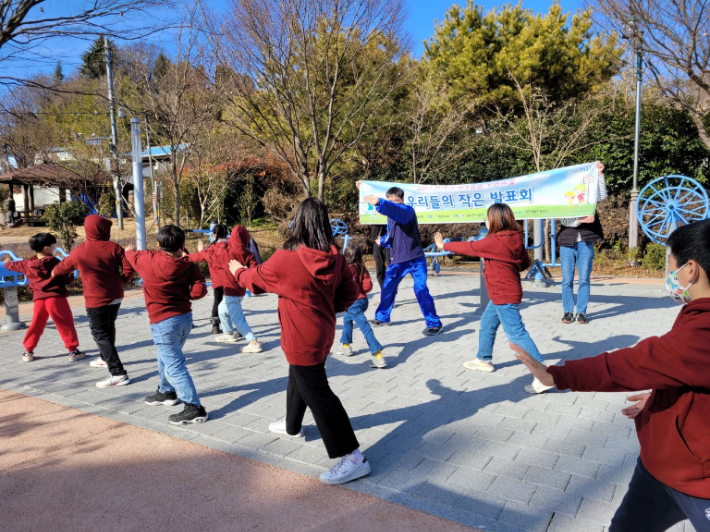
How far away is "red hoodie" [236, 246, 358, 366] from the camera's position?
309cm

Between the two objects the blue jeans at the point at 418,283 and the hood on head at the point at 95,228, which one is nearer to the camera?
the hood on head at the point at 95,228

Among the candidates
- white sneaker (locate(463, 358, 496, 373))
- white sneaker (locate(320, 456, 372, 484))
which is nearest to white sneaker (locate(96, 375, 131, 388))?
white sneaker (locate(320, 456, 372, 484))

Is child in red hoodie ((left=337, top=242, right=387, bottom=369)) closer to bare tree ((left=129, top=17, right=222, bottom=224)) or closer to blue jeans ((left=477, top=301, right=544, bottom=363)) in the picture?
blue jeans ((left=477, top=301, right=544, bottom=363))

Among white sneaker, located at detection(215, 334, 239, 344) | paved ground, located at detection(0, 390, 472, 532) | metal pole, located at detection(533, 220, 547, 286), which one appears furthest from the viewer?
metal pole, located at detection(533, 220, 547, 286)

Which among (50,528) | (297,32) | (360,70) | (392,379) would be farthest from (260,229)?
(50,528)

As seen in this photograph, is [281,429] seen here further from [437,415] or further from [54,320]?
[54,320]

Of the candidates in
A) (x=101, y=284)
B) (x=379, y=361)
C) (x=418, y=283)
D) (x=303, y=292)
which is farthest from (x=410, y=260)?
(x=303, y=292)

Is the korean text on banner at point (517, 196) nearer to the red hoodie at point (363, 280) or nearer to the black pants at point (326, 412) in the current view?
the red hoodie at point (363, 280)

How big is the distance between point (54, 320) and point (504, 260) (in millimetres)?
5035

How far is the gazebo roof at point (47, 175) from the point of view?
2152cm

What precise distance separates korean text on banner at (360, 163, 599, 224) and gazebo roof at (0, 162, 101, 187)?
17755 mm

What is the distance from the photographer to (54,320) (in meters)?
5.89

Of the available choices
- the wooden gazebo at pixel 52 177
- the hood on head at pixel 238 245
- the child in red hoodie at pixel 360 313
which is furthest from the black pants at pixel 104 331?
the wooden gazebo at pixel 52 177

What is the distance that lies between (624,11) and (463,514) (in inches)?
519
